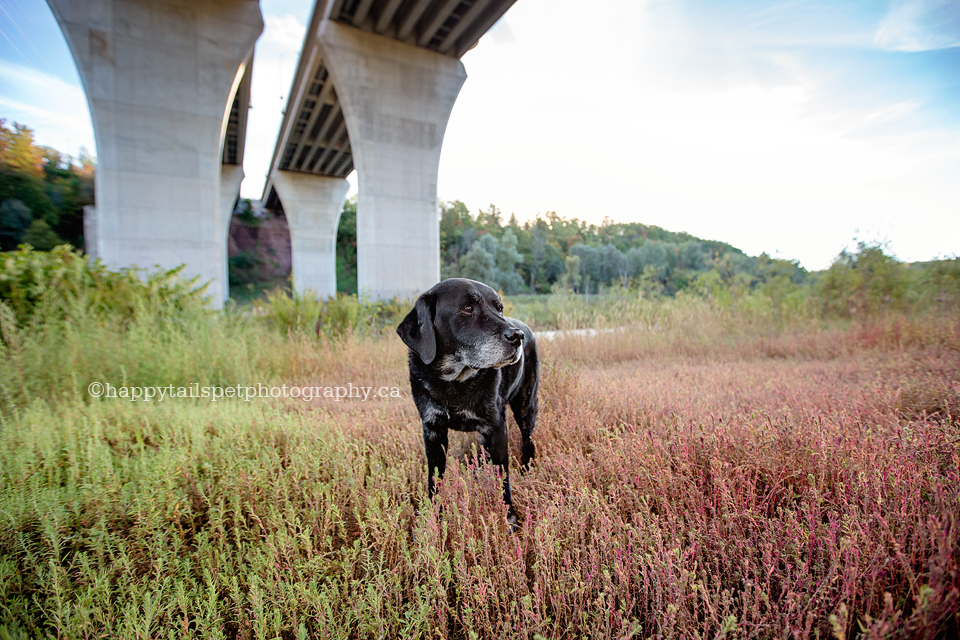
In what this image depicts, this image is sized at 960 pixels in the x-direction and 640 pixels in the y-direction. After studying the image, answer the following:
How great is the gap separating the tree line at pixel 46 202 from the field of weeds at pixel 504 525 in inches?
1130

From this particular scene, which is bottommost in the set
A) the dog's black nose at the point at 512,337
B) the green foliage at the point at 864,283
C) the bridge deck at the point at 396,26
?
the dog's black nose at the point at 512,337

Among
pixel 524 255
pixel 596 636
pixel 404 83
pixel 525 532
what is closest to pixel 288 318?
pixel 525 532

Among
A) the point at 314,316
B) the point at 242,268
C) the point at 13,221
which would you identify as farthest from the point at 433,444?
the point at 242,268

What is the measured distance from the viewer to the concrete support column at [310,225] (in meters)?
30.9

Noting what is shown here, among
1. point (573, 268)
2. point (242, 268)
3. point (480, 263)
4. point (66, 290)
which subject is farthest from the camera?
point (242, 268)

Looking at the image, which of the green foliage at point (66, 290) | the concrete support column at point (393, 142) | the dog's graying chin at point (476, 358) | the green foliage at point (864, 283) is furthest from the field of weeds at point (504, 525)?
the concrete support column at point (393, 142)

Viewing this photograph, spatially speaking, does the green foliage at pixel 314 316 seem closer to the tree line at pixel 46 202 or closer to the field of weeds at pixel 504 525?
the field of weeds at pixel 504 525

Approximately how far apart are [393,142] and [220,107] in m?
4.84

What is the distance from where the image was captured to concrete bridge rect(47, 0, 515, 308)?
33.2 feet

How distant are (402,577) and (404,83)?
49.2 feet

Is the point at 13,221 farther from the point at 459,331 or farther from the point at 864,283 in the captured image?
the point at 864,283

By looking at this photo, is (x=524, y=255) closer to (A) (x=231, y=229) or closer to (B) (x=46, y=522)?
(A) (x=231, y=229)

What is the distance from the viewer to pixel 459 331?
6.81ft

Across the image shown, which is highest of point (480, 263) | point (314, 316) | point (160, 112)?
point (160, 112)
